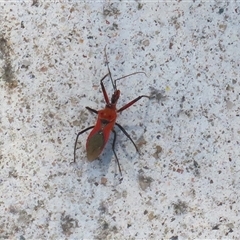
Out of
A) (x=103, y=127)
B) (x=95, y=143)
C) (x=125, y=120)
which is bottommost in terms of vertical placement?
(x=95, y=143)

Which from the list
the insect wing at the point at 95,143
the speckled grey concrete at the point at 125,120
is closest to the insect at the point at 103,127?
the insect wing at the point at 95,143

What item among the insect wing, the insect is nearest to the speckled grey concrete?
the insect

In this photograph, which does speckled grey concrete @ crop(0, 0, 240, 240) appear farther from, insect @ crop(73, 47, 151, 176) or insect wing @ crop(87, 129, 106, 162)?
insect wing @ crop(87, 129, 106, 162)

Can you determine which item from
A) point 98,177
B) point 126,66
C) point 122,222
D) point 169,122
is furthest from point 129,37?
point 122,222

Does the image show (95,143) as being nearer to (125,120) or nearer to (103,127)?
(103,127)

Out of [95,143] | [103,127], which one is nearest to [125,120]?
[103,127]
